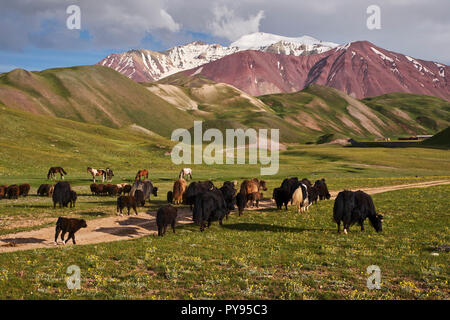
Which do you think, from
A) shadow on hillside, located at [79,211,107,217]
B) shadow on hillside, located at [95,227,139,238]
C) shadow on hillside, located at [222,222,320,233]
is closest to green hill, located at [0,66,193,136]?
shadow on hillside, located at [79,211,107,217]

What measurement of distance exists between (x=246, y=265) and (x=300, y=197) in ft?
49.2

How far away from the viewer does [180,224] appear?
77.3ft

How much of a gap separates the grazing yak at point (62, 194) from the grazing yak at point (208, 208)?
520 inches

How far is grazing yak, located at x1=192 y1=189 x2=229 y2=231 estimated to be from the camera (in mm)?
20891

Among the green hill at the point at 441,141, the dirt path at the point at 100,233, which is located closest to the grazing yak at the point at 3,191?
the dirt path at the point at 100,233

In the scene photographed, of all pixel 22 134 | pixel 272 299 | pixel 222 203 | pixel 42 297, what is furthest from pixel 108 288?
pixel 22 134

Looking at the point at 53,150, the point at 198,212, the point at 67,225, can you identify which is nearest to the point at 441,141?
the point at 53,150

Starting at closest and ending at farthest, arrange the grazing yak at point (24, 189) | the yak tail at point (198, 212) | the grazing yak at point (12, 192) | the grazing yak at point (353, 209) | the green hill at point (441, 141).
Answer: the grazing yak at point (353, 209) → the yak tail at point (198, 212) → the grazing yak at point (12, 192) → the grazing yak at point (24, 189) → the green hill at point (441, 141)

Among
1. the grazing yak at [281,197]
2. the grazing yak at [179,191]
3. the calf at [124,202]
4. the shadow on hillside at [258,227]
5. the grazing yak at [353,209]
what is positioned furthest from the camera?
the grazing yak at [179,191]

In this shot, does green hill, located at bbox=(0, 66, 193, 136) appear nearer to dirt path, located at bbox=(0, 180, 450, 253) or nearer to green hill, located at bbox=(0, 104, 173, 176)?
green hill, located at bbox=(0, 104, 173, 176)

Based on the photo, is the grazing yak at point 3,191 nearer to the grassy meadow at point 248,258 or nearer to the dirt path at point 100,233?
the grassy meadow at point 248,258

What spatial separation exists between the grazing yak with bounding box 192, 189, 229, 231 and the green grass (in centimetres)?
83

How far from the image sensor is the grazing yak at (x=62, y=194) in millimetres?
27812
